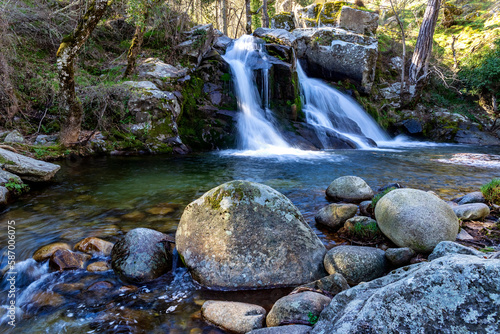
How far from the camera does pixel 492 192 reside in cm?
523

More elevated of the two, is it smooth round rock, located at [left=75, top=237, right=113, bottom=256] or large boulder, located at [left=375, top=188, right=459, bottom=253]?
large boulder, located at [left=375, top=188, right=459, bottom=253]

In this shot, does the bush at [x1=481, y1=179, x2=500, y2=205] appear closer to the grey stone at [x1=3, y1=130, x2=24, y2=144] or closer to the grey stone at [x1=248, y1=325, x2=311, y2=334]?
the grey stone at [x1=248, y1=325, x2=311, y2=334]

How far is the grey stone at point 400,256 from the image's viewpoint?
10.3 ft

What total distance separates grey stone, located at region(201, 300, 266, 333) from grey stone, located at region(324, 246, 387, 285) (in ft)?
3.48

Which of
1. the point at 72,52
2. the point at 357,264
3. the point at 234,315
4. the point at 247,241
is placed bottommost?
the point at 234,315

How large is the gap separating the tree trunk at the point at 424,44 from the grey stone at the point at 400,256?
19656 millimetres

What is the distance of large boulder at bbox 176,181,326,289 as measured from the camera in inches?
123

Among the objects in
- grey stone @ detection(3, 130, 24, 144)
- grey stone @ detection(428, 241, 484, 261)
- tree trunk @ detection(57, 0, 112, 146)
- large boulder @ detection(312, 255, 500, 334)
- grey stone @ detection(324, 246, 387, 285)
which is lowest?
grey stone @ detection(324, 246, 387, 285)

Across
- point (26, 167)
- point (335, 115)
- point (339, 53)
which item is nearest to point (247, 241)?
point (26, 167)

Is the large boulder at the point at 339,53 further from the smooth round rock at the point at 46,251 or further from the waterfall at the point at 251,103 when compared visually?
the smooth round rock at the point at 46,251

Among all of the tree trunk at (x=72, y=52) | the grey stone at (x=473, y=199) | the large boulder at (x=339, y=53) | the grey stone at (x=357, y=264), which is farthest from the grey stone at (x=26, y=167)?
the large boulder at (x=339, y=53)

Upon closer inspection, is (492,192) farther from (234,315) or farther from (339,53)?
(339,53)

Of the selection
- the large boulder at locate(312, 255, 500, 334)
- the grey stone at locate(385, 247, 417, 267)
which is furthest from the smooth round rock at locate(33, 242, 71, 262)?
the grey stone at locate(385, 247, 417, 267)

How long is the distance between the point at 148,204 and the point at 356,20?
22.4 metres
